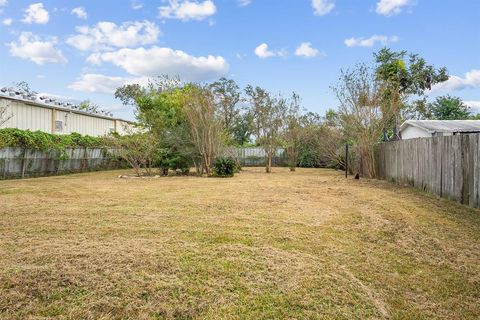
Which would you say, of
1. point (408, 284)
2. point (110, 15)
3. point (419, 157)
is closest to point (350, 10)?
point (419, 157)

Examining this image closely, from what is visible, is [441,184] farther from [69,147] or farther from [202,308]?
[69,147]

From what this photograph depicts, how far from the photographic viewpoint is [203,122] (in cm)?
1341

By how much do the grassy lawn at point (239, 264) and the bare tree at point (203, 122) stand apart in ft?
27.1

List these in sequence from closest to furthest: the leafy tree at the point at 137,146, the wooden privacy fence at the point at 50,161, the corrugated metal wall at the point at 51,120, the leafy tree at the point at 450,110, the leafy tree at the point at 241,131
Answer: the wooden privacy fence at the point at 50,161 → the leafy tree at the point at 137,146 → the corrugated metal wall at the point at 51,120 → the leafy tree at the point at 241,131 → the leafy tree at the point at 450,110

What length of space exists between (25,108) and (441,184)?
16.1 metres

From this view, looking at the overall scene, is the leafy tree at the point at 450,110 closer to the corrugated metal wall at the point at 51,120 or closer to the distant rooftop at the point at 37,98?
the corrugated metal wall at the point at 51,120

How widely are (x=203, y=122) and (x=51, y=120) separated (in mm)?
8460

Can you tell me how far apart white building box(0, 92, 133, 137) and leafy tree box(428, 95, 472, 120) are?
922 inches

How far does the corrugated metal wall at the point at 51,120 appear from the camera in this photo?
546 inches

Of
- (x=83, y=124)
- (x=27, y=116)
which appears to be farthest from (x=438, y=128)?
(x=83, y=124)

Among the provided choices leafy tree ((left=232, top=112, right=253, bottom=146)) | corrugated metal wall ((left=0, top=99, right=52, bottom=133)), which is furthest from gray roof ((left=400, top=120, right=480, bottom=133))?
corrugated metal wall ((left=0, top=99, right=52, bottom=133))

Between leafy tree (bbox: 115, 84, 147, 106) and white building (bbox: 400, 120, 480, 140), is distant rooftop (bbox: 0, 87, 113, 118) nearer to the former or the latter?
leafy tree (bbox: 115, 84, 147, 106)

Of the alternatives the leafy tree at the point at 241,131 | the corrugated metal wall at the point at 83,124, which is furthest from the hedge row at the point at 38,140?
the leafy tree at the point at 241,131

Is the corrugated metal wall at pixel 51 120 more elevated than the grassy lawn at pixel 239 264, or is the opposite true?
the corrugated metal wall at pixel 51 120
